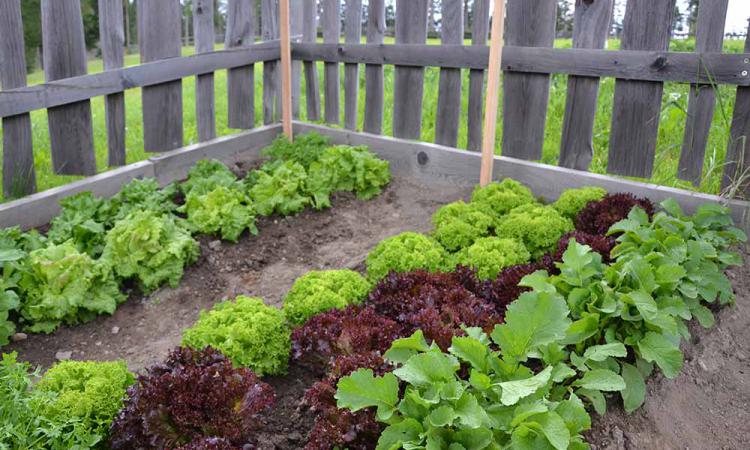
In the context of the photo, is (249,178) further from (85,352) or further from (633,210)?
(633,210)

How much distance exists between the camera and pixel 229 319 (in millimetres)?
3334

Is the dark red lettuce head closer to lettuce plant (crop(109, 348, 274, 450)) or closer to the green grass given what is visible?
the green grass

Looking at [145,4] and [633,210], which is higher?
[145,4]

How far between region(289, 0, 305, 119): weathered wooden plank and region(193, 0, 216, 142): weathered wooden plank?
1177mm

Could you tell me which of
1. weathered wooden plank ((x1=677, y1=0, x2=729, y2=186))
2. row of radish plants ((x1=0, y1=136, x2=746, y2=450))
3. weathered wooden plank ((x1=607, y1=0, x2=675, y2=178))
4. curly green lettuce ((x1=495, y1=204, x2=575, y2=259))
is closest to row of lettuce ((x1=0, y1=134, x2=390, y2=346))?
row of radish plants ((x1=0, y1=136, x2=746, y2=450))

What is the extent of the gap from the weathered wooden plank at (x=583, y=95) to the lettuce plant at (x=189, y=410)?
342 cm

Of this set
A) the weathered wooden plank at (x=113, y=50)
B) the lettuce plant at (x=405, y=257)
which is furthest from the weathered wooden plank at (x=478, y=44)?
the weathered wooden plank at (x=113, y=50)

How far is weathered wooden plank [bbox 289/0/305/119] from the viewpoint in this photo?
7242mm

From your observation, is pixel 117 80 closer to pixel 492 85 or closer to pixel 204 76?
pixel 204 76

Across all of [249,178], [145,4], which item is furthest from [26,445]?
[145,4]

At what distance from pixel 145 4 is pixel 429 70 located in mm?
4740

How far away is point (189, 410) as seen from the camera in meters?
2.55

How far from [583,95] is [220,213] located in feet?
9.16

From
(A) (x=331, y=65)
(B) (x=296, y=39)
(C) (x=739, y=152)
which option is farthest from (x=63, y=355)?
(B) (x=296, y=39)
